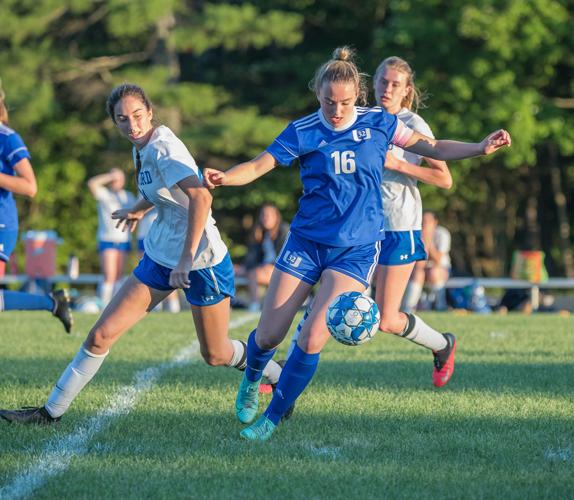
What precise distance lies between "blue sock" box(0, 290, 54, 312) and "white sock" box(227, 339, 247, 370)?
104 inches

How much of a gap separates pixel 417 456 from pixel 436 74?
23.6 meters

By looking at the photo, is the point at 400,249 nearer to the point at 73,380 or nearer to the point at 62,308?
the point at 73,380

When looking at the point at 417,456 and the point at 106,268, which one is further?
the point at 106,268

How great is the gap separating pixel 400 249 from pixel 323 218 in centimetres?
165

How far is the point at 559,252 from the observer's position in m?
32.8

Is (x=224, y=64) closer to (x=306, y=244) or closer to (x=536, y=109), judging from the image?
(x=536, y=109)

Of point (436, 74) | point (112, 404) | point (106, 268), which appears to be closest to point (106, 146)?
point (436, 74)

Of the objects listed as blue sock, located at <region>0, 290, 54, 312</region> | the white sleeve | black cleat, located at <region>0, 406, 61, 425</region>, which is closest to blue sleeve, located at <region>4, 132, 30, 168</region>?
blue sock, located at <region>0, 290, 54, 312</region>

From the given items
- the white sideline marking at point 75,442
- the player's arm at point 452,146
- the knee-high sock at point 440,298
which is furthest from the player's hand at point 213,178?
the knee-high sock at point 440,298

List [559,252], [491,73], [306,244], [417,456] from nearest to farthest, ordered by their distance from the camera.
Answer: [417,456]
[306,244]
[491,73]
[559,252]

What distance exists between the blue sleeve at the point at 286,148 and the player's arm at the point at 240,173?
33 millimetres

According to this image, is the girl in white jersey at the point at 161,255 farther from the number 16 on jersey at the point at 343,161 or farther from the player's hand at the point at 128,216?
the number 16 on jersey at the point at 343,161

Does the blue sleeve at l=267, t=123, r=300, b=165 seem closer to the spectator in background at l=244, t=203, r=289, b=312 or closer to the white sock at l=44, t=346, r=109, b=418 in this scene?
the white sock at l=44, t=346, r=109, b=418

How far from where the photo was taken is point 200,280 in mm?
5816
